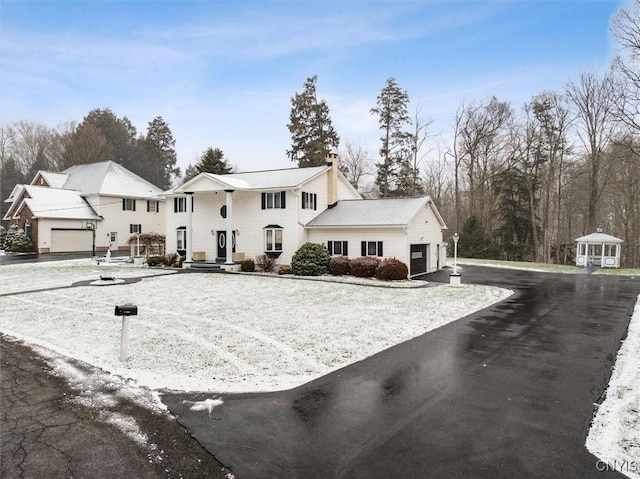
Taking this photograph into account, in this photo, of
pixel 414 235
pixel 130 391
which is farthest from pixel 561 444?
pixel 414 235

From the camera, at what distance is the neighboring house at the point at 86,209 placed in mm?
35750

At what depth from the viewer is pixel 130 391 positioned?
5.83 metres

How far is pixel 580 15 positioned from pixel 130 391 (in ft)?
60.6

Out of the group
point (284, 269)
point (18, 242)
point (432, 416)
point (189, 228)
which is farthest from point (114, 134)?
point (432, 416)

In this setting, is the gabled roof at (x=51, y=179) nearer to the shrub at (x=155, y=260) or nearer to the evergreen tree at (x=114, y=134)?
the evergreen tree at (x=114, y=134)

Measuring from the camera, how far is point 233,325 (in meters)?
10.2

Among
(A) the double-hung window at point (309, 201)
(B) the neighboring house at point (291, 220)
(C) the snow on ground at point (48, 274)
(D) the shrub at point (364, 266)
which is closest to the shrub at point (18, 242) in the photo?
(C) the snow on ground at point (48, 274)

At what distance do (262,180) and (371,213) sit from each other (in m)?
7.97

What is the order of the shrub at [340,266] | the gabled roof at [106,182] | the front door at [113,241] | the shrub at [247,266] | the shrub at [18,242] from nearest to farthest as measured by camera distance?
1. the shrub at [340,266]
2. the shrub at [247,266]
3. the shrub at [18,242]
4. the front door at [113,241]
5. the gabled roof at [106,182]

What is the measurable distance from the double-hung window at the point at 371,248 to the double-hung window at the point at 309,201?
4361mm

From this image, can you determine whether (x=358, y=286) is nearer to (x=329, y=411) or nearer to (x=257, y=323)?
(x=257, y=323)

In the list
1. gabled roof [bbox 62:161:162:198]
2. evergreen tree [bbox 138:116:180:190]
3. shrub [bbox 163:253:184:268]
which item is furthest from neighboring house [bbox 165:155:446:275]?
evergreen tree [bbox 138:116:180:190]

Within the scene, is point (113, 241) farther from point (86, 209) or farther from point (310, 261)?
point (310, 261)

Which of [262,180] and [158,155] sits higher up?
[158,155]
